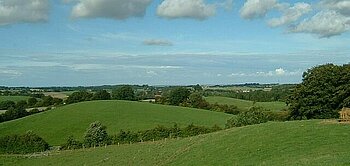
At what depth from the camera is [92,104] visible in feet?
425

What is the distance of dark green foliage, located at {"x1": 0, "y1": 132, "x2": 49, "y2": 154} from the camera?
78188mm

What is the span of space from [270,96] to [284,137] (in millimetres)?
143255

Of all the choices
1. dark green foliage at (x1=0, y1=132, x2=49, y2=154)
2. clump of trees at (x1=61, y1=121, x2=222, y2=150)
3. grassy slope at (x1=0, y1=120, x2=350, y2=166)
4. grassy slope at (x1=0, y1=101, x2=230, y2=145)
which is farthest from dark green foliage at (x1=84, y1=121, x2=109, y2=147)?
grassy slope at (x1=0, y1=120, x2=350, y2=166)

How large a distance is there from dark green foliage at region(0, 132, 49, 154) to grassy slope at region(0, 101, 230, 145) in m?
12.9

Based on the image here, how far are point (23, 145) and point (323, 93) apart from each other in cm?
5163

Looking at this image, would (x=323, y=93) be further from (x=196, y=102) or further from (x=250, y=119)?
(x=196, y=102)

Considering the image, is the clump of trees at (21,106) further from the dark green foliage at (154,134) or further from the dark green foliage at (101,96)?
the dark green foliage at (154,134)

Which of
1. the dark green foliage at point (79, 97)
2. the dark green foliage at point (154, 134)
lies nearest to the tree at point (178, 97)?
the dark green foliage at point (79, 97)

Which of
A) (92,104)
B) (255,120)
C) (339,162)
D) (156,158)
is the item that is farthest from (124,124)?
(339,162)

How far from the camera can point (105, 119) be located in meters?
112

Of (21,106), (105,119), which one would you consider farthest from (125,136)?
(21,106)

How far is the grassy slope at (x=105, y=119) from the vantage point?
336 ft

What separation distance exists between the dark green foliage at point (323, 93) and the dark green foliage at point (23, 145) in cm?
4425

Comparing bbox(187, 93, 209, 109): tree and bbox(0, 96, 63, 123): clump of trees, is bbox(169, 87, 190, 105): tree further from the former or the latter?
bbox(0, 96, 63, 123): clump of trees
